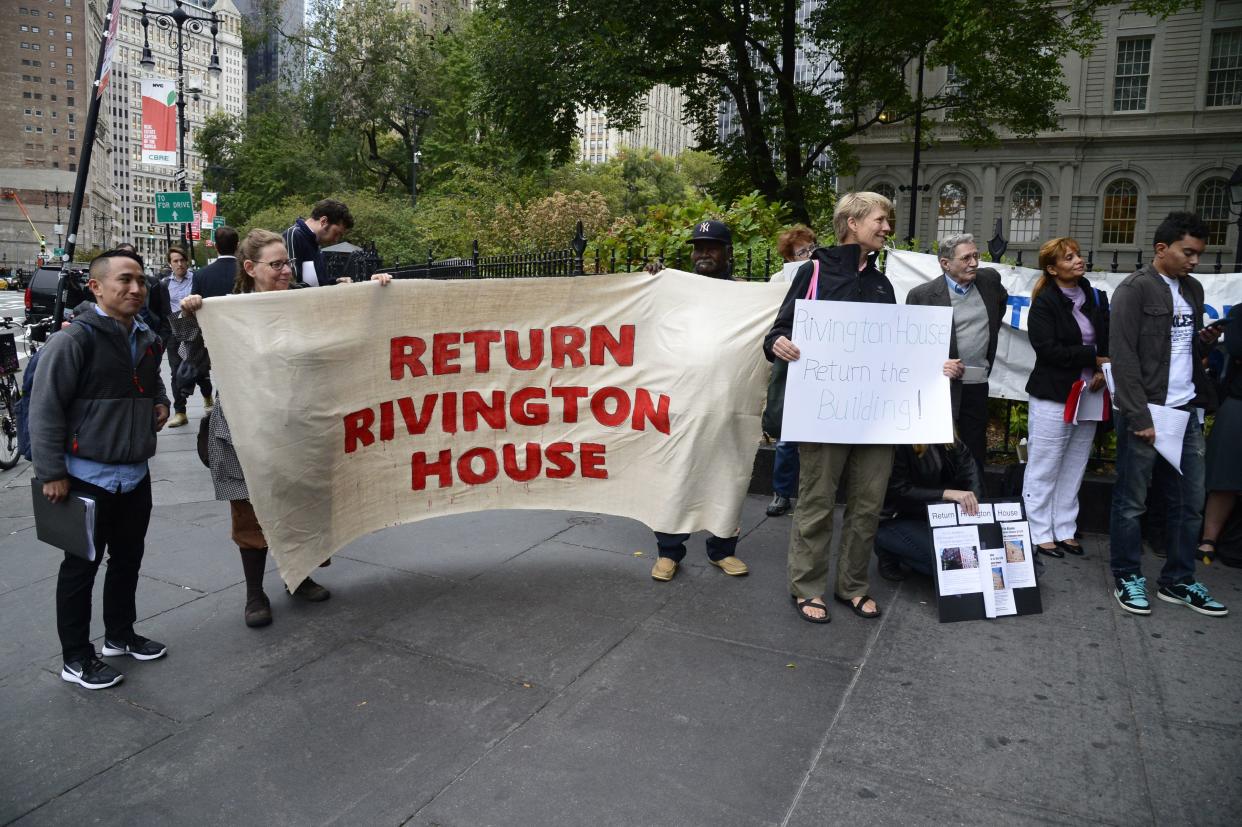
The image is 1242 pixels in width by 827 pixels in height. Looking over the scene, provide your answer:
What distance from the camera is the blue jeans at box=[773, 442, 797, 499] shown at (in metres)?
6.57

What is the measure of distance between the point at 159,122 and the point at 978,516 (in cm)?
2202

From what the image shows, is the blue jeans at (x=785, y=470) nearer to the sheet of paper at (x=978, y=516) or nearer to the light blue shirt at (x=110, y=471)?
the sheet of paper at (x=978, y=516)

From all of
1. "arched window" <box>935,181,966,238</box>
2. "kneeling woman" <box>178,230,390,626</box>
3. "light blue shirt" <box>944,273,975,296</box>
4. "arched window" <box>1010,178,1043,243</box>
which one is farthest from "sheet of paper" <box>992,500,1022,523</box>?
"arched window" <box>1010,178,1043,243</box>

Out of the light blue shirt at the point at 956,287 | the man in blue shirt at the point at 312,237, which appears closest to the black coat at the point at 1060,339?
the light blue shirt at the point at 956,287

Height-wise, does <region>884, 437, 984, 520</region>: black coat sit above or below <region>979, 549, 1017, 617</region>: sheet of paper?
above

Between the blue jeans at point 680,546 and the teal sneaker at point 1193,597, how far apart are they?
2.37 m

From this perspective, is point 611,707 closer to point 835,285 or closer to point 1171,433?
point 835,285

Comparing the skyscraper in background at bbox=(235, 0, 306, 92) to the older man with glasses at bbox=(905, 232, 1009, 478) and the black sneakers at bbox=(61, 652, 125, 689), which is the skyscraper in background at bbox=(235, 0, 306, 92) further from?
the black sneakers at bbox=(61, 652, 125, 689)

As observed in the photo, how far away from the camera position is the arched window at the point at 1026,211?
41906 millimetres

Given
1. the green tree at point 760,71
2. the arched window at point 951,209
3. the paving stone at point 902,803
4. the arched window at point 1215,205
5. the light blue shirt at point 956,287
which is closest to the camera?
the paving stone at point 902,803

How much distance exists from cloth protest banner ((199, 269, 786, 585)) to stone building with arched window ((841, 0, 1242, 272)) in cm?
3396

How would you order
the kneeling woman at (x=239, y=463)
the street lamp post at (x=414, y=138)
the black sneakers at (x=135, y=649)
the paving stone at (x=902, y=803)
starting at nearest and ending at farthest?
the paving stone at (x=902, y=803) → the black sneakers at (x=135, y=649) → the kneeling woman at (x=239, y=463) → the street lamp post at (x=414, y=138)

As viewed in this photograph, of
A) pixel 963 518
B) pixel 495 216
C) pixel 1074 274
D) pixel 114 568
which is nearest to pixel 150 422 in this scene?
pixel 114 568

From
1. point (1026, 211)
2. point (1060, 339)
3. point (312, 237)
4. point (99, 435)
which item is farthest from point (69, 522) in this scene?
point (1026, 211)
